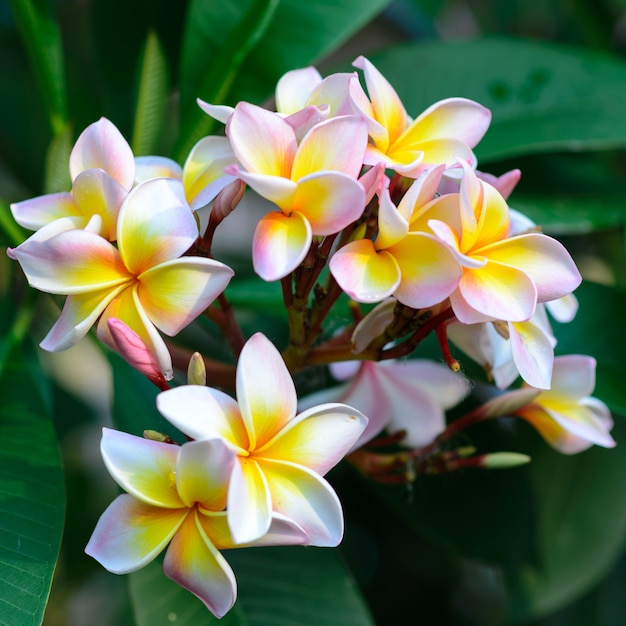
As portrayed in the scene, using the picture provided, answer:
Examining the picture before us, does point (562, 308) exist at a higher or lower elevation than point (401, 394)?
higher

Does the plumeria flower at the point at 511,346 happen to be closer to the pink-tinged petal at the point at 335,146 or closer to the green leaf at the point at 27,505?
the pink-tinged petal at the point at 335,146

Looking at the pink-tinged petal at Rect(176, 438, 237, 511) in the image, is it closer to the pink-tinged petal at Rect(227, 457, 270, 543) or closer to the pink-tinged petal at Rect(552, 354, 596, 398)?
the pink-tinged petal at Rect(227, 457, 270, 543)

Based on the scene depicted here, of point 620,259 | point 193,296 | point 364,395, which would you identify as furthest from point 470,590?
point 193,296

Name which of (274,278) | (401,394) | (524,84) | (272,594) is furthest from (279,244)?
(524,84)

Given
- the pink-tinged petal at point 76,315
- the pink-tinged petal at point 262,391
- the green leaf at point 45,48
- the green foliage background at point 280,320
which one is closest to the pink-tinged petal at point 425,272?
the pink-tinged petal at point 262,391

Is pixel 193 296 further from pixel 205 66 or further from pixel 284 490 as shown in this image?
pixel 205 66

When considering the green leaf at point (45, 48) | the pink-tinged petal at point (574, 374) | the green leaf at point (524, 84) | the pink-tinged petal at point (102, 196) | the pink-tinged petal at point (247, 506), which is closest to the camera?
the pink-tinged petal at point (247, 506)

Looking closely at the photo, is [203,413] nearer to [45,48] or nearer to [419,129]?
[419,129]
